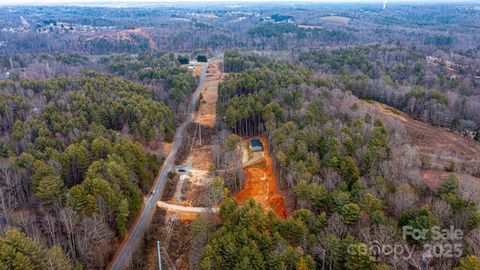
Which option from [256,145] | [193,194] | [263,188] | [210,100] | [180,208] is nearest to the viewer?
[180,208]

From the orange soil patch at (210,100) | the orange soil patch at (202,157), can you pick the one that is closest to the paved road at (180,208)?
the orange soil patch at (202,157)

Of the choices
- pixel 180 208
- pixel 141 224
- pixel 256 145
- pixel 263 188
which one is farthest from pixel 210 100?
pixel 141 224

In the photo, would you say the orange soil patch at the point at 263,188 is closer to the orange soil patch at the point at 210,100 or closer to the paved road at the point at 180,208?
the paved road at the point at 180,208

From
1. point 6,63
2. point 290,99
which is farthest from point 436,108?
point 6,63

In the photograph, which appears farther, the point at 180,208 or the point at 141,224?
the point at 180,208

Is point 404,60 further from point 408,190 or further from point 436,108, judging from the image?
point 408,190

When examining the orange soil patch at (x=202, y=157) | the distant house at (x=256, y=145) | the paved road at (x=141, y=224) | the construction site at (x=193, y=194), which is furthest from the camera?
the distant house at (x=256, y=145)

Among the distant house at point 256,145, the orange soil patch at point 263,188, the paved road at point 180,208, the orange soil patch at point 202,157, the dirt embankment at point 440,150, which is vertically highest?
the dirt embankment at point 440,150

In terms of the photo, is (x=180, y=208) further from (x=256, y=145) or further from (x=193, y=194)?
(x=256, y=145)

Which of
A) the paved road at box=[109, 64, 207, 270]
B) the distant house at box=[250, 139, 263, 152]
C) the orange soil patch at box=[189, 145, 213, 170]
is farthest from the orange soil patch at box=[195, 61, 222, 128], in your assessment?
the distant house at box=[250, 139, 263, 152]
